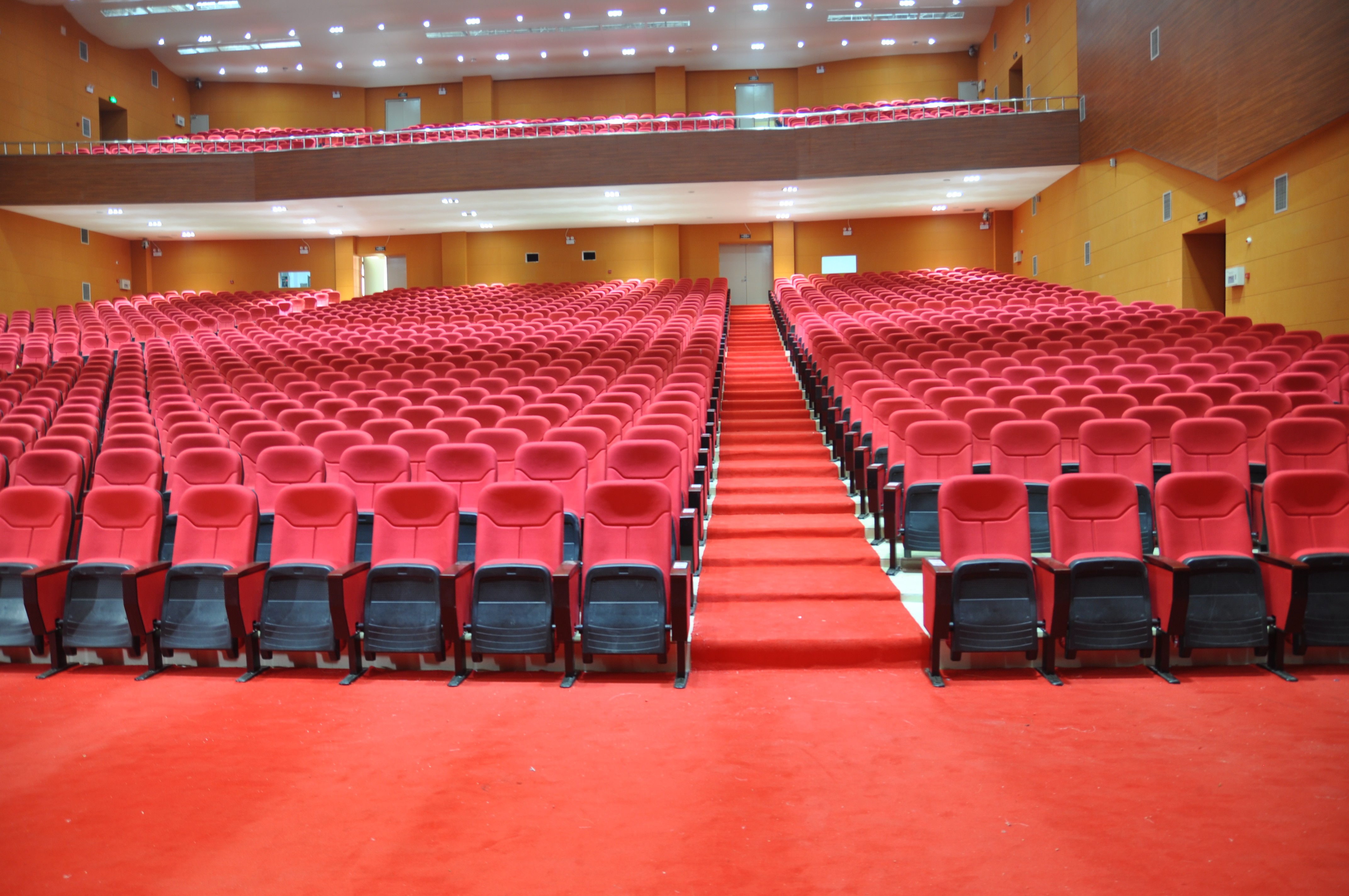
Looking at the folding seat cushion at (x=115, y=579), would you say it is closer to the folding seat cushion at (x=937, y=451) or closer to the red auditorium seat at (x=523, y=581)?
the red auditorium seat at (x=523, y=581)

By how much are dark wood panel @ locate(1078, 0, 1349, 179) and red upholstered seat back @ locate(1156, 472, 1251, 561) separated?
5614mm

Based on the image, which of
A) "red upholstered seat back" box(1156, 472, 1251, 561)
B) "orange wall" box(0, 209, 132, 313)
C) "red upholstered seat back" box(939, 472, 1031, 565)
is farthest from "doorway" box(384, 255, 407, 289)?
"red upholstered seat back" box(1156, 472, 1251, 561)

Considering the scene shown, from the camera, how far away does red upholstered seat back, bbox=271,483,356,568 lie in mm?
3432

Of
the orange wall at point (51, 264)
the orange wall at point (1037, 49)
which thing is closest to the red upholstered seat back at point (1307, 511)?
the orange wall at point (1037, 49)

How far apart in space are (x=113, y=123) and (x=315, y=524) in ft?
56.3

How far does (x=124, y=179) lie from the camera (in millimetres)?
13695

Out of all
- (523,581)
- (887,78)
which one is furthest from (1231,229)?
(887,78)

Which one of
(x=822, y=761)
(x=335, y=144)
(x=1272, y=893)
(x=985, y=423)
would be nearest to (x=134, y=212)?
(x=335, y=144)

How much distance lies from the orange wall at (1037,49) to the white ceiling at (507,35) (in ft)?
1.50

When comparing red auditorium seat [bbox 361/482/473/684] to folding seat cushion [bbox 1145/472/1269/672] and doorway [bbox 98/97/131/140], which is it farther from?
doorway [bbox 98/97/131/140]

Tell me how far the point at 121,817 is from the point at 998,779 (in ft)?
7.25

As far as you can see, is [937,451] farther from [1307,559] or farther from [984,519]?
[1307,559]

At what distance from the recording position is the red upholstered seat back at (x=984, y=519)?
3.29 m

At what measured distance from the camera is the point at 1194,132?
361 inches
